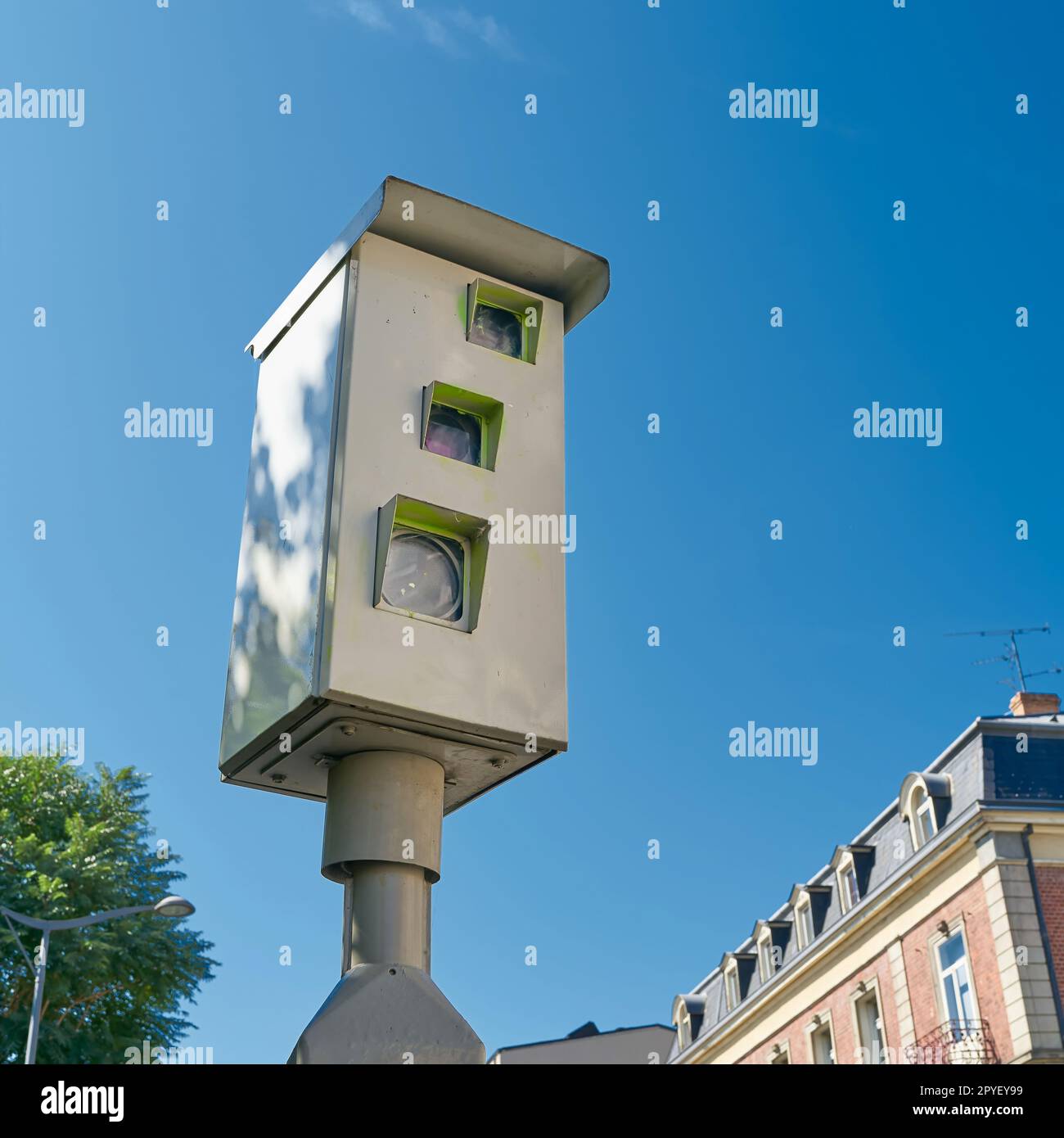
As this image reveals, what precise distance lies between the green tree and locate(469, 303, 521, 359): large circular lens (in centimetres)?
2028

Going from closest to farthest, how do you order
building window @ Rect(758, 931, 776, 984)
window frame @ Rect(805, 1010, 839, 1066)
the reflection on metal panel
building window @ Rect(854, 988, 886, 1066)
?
the reflection on metal panel, building window @ Rect(854, 988, 886, 1066), window frame @ Rect(805, 1010, 839, 1066), building window @ Rect(758, 931, 776, 984)

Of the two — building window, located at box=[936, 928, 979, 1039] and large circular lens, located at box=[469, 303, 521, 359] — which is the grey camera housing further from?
building window, located at box=[936, 928, 979, 1039]

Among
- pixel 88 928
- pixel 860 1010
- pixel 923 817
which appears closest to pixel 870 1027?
pixel 860 1010

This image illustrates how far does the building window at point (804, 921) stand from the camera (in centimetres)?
2939

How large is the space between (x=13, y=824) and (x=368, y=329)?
24.0m

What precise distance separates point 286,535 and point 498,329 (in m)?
0.86

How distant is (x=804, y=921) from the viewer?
97.5 ft

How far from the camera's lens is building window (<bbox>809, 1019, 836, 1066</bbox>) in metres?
27.9

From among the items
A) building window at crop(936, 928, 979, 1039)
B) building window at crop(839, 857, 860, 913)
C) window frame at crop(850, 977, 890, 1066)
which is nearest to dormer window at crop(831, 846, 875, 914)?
building window at crop(839, 857, 860, 913)
